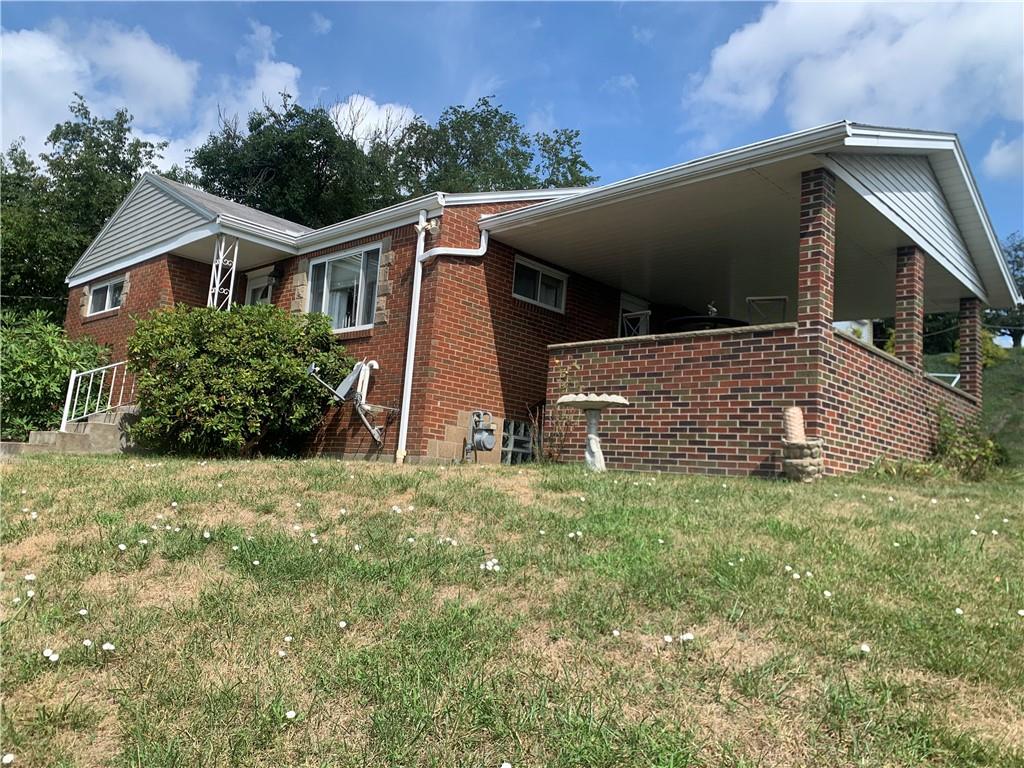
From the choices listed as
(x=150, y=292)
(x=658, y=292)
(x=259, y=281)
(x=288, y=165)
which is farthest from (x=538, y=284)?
(x=288, y=165)

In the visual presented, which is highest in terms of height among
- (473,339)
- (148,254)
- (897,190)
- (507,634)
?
(897,190)

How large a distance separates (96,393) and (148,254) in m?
2.76

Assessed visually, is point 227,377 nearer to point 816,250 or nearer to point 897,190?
point 816,250

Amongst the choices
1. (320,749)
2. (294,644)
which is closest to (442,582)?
(294,644)

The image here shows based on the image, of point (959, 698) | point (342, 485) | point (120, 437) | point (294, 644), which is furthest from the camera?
point (120, 437)

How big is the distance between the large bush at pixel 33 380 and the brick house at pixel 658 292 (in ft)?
6.06

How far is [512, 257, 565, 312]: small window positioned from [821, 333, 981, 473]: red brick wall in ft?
15.4

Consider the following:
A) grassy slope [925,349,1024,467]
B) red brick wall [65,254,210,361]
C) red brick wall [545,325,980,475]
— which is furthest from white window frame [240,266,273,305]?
grassy slope [925,349,1024,467]

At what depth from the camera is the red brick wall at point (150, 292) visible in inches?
548

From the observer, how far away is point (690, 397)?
8.41m

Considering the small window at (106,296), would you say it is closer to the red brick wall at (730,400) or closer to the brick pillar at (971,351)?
the red brick wall at (730,400)

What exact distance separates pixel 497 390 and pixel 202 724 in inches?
317

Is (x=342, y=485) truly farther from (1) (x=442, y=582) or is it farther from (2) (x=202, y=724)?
(2) (x=202, y=724)

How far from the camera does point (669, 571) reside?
397cm
